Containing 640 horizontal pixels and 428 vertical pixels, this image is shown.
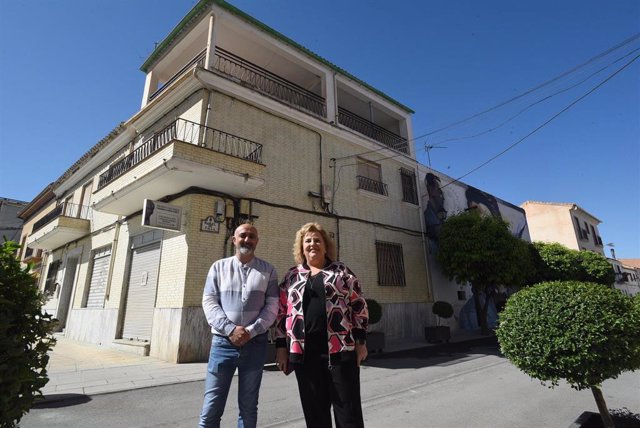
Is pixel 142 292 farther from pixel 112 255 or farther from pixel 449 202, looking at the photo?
pixel 449 202

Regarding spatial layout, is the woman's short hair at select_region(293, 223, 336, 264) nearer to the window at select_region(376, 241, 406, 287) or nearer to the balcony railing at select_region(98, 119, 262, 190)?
the balcony railing at select_region(98, 119, 262, 190)

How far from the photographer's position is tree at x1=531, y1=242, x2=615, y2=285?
1536cm

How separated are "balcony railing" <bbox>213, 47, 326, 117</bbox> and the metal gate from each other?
5.71 metres

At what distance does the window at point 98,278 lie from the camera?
10977 mm

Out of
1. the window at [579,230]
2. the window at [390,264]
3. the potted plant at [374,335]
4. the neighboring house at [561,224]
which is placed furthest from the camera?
the window at [579,230]

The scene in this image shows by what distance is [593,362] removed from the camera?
2947 mm

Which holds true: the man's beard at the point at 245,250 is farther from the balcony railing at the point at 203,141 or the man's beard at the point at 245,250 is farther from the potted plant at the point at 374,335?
the potted plant at the point at 374,335

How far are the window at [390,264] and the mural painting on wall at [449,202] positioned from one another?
8.00ft

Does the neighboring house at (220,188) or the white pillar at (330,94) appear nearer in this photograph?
Answer: the neighboring house at (220,188)

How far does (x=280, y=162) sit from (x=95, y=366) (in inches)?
265

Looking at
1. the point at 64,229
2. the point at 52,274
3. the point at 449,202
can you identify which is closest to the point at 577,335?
the point at 449,202

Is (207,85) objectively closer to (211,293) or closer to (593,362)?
(211,293)

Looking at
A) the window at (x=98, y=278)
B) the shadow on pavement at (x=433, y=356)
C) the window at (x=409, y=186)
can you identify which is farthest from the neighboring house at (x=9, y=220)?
the shadow on pavement at (x=433, y=356)

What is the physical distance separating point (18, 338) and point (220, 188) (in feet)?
21.6
